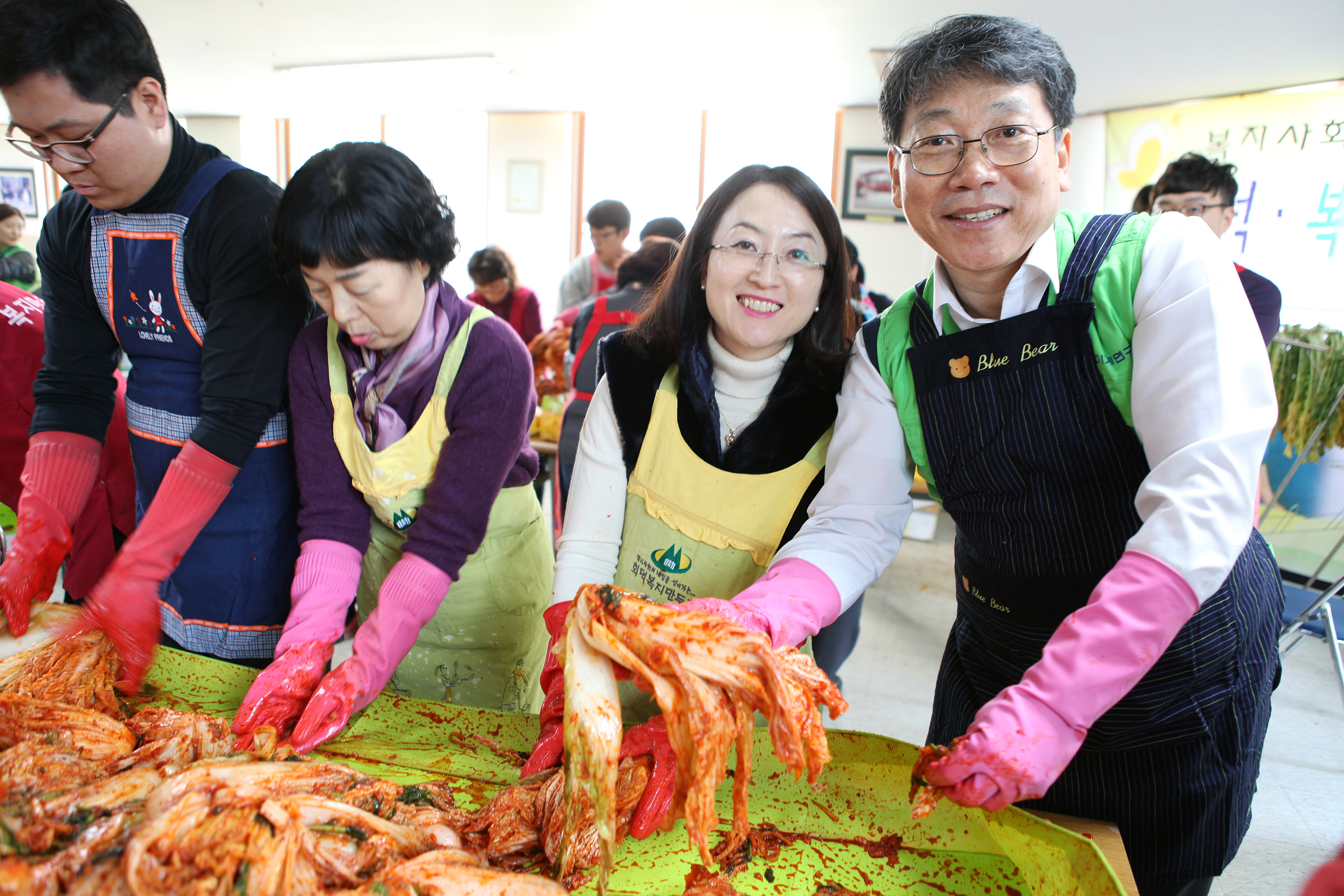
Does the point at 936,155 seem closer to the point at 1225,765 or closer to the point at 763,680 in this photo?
the point at 763,680

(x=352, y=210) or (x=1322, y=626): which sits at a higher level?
(x=352, y=210)

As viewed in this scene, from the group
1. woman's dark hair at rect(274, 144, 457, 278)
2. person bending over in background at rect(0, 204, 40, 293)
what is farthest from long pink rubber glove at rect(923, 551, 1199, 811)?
person bending over in background at rect(0, 204, 40, 293)

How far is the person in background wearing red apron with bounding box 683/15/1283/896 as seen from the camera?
95cm

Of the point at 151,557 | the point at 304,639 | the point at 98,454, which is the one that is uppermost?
the point at 98,454

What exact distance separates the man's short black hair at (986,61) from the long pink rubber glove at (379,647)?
48.0 inches

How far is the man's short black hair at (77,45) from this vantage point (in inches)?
50.2

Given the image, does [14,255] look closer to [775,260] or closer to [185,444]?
[185,444]

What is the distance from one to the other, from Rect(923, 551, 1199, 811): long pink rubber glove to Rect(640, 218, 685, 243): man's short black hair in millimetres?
3678

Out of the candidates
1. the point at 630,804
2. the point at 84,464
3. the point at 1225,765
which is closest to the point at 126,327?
the point at 84,464

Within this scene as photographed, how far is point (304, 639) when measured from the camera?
4.75 feet

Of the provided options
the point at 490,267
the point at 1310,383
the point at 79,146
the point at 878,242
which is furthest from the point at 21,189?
the point at 1310,383

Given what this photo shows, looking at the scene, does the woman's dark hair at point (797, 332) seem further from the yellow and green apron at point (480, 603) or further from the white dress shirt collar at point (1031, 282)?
the yellow and green apron at point (480, 603)

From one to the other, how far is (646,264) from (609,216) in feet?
5.28

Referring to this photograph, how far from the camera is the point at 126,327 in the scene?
157 cm
